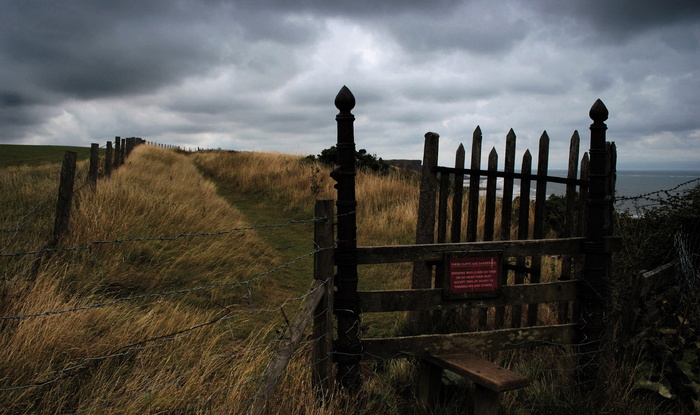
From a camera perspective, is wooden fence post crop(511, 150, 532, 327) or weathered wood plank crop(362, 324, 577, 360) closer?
weathered wood plank crop(362, 324, 577, 360)

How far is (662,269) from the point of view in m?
4.10

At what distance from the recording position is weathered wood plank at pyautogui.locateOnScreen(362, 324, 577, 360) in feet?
10.7

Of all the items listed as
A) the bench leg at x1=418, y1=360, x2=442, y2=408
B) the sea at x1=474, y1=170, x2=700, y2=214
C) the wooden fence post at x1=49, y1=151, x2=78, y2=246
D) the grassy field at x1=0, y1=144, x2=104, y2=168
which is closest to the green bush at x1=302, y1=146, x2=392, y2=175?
the sea at x1=474, y1=170, x2=700, y2=214

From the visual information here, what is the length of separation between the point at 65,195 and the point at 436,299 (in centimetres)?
414

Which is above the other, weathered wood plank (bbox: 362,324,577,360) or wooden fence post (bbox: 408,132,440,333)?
wooden fence post (bbox: 408,132,440,333)

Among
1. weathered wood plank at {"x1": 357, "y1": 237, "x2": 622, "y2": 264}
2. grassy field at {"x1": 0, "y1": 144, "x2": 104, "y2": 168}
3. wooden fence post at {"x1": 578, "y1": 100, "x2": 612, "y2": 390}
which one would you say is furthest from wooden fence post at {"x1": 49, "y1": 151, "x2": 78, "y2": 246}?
grassy field at {"x1": 0, "y1": 144, "x2": 104, "y2": 168}

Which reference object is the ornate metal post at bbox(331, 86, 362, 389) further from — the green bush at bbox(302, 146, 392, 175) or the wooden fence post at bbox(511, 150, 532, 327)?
the green bush at bbox(302, 146, 392, 175)

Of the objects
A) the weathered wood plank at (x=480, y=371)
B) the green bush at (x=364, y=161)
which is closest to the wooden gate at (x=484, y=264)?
the weathered wood plank at (x=480, y=371)

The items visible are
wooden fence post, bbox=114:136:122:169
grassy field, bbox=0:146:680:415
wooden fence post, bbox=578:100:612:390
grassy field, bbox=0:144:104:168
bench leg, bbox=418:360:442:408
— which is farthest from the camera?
grassy field, bbox=0:144:104:168

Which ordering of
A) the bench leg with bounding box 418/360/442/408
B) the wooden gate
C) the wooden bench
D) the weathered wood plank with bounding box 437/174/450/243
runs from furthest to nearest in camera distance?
the weathered wood plank with bounding box 437/174/450/243 → the bench leg with bounding box 418/360/442/408 → the wooden gate → the wooden bench

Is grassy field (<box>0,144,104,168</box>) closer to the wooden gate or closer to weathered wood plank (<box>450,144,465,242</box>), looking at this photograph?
weathered wood plank (<box>450,144,465,242</box>)

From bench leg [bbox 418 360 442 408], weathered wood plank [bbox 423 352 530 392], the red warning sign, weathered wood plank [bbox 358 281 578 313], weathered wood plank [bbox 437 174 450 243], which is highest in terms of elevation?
weathered wood plank [bbox 437 174 450 243]

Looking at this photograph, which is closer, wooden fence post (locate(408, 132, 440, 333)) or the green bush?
wooden fence post (locate(408, 132, 440, 333))

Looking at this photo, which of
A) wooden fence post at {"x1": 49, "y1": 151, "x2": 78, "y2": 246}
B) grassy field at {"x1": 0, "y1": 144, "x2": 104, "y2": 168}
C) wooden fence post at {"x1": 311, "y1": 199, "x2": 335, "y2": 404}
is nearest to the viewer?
wooden fence post at {"x1": 311, "y1": 199, "x2": 335, "y2": 404}
